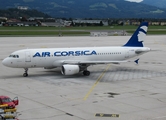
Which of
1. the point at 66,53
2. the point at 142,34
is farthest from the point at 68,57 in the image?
the point at 142,34

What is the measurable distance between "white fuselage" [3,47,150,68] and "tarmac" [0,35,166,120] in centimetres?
179

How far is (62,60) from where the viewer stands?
4256 centimetres

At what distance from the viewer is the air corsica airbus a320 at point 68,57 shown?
1598 inches

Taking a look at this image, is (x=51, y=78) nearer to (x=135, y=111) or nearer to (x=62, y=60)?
(x=62, y=60)

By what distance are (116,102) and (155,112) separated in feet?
13.6

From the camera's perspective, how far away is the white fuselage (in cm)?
4072

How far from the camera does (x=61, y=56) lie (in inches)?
1674

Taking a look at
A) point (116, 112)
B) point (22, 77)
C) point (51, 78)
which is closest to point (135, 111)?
point (116, 112)

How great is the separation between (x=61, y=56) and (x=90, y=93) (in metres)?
11.9

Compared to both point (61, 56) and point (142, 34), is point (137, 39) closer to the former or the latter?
point (142, 34)

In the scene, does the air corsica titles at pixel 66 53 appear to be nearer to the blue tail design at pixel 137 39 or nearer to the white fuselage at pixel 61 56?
the white fuselage at pixel 61 56

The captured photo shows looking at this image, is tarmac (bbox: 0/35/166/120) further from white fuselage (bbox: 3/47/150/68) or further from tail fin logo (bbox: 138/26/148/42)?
tail fin logo (bbox: 138/26/148/42)

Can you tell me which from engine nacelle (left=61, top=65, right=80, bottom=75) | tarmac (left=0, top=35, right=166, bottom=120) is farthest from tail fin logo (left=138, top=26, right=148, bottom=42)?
engine nacelle (left=61, top=65, right=80, bottom=75)

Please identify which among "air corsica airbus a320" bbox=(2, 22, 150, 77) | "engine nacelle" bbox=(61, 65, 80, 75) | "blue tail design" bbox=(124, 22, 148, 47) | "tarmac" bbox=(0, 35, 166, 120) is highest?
"blue tail design" bbox=(124, 22, 148, 47)
